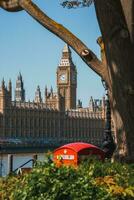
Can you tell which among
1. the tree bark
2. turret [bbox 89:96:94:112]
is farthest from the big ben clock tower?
the tree bark

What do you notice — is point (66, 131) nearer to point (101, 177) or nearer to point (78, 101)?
point (78, 101)

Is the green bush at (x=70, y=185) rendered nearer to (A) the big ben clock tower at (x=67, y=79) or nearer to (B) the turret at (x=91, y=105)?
(B) the turret at (x=91, y=105)

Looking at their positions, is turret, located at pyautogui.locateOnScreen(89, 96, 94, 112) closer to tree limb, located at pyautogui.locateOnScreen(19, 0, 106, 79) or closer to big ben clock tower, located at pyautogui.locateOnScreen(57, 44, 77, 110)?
big ben clock tower, located at pyautogui.locateOnScreen(57, 44, 77, 110)

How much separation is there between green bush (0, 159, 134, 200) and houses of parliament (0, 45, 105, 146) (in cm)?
9211

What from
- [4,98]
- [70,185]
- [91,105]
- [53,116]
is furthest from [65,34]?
[91,105]

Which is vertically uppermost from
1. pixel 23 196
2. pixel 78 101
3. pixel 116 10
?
pixel 78 101

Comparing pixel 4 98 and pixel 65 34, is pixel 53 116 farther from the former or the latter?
pixel 65 34

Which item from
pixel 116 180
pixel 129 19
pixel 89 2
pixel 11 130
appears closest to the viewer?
pixel 116 180

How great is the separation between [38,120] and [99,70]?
107 m

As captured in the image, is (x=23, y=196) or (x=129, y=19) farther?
(x=129, y=19)

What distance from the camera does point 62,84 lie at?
142m

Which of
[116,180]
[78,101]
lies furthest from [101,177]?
[78,101]

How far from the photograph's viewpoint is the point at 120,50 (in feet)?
16.4

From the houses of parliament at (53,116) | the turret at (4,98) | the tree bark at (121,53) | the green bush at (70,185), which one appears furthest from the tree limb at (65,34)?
the turret at (4,98)
